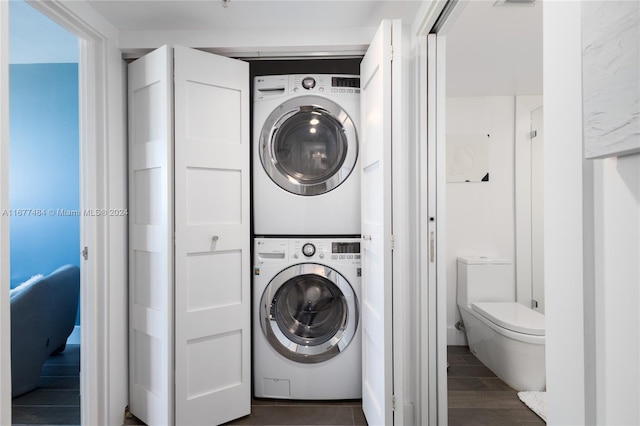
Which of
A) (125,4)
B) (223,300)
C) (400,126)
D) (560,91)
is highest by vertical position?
(125,4)

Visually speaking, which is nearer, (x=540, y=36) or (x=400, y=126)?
(x=400, y=126)

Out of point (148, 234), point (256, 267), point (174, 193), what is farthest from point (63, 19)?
point (256, 267)

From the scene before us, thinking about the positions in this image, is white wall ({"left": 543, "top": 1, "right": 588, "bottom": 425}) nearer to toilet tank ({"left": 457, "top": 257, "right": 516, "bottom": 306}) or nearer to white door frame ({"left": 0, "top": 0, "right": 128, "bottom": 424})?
white door frame ({"left": 0, "top": 0, "right": 128, "bottom": 424})

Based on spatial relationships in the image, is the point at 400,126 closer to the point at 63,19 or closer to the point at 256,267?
the point at 256,267

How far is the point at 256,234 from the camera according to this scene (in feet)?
7.25

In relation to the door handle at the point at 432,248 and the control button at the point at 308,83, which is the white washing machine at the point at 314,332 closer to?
the door handle at the point at 432,248

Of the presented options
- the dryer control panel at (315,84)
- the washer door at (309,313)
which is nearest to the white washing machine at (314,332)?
the washer door at (309,313)

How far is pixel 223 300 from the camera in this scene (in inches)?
78.6

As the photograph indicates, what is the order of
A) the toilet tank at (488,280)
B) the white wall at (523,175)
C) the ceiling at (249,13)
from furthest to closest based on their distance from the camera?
1. the white wall at (523,175)
2. the toilet tank at (488,280)
3. the ceiling at (249,13)

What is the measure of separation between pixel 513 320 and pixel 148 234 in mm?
2290

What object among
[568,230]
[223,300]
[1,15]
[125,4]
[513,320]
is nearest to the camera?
[568,230]

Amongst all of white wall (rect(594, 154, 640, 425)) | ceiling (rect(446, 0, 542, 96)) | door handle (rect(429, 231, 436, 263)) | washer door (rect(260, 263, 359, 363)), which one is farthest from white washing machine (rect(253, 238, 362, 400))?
white wall (rect(594, 154, 640, 425))

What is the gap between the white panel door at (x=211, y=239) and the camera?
1863 mm

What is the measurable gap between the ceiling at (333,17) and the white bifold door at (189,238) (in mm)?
194
